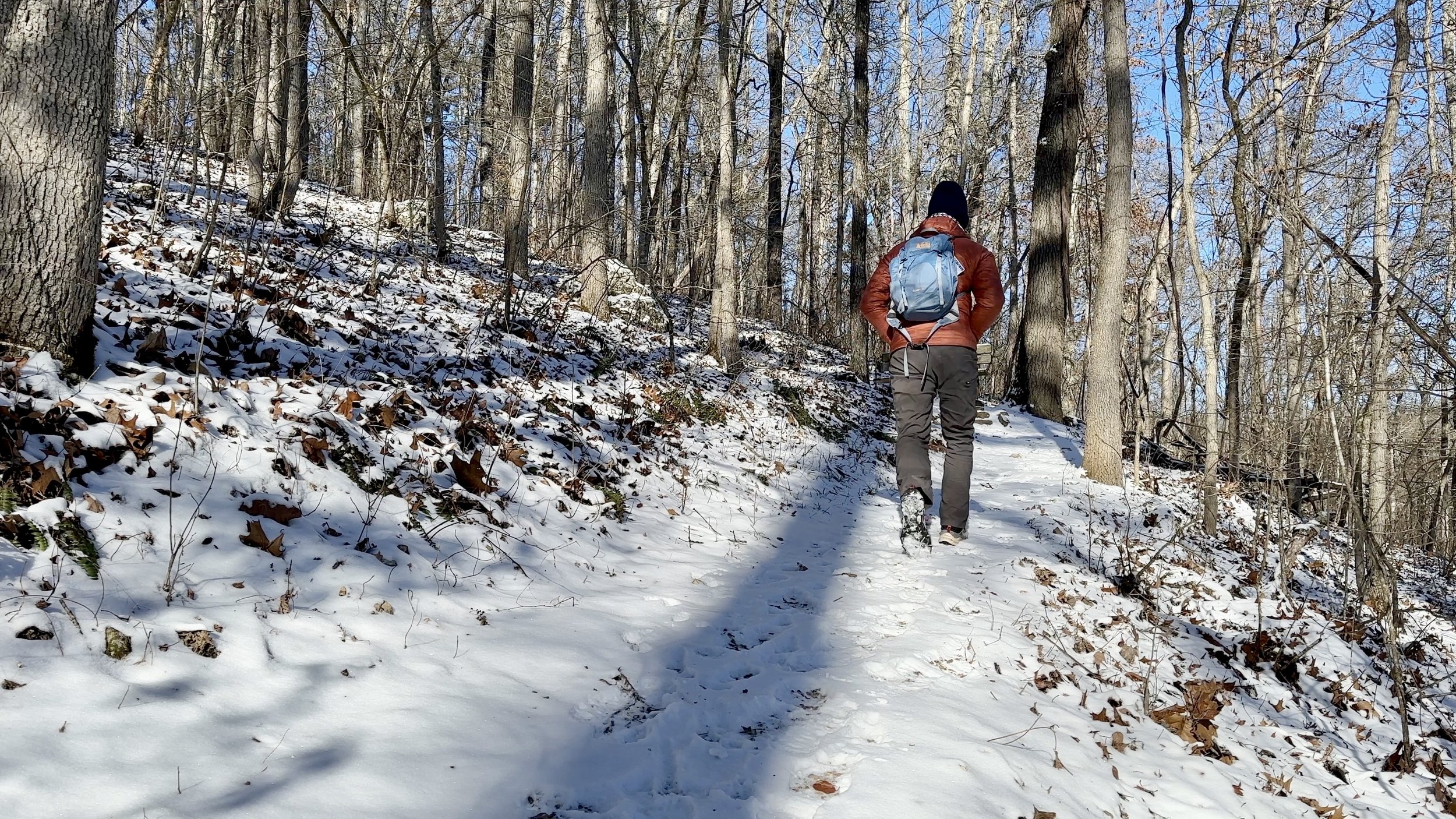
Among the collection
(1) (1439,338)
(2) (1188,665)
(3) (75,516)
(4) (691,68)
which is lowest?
(2) (1188,665)

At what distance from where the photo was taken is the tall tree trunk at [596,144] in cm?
1083

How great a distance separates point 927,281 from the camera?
16.4 ft

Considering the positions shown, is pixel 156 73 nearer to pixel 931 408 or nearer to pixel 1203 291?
pixel 931 408

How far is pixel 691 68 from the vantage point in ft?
39.6

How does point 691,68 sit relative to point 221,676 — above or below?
above

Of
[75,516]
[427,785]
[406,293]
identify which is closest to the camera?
[427,785]

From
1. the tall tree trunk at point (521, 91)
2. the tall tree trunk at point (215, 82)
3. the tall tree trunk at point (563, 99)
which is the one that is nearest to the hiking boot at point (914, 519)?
the tall tree trunk at point (215, 82)

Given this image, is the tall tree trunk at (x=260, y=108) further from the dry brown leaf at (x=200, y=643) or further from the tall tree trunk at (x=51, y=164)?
the dry brown leaf at (x=200, y=643)

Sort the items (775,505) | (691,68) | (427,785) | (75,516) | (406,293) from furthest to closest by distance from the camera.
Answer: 1. (691,68)
2. (406,293)
3. (775,505)
4. (75,516)
5. (427,785)

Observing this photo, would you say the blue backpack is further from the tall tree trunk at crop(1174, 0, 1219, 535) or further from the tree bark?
the tree bark

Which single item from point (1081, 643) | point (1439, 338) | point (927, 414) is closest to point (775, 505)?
point (927, 414)

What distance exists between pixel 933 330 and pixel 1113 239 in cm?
359

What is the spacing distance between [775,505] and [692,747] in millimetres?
4104

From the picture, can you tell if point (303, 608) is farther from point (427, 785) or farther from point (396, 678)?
point (427, 785)
